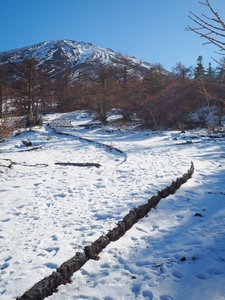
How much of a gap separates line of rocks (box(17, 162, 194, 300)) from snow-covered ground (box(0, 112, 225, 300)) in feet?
0.29

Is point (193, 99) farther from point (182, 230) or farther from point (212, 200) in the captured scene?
point (182, 230)

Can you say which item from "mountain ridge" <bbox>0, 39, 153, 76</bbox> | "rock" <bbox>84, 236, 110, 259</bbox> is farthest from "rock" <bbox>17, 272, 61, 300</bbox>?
"mountain ridge" <bbox>0, 39, 153, 76</bbox>

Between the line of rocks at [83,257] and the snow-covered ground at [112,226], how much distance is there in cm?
9

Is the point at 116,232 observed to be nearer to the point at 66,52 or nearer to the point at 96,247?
the point at 96,247

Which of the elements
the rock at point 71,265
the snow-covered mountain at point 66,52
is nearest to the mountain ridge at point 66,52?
the snow-covered mountain at point 66,52

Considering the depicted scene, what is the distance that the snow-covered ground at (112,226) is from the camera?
7.75 feet

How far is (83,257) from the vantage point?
9.18ft

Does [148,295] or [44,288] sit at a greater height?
[44,288]

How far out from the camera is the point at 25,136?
16.1 metres

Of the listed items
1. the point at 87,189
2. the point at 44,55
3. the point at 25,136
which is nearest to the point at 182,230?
the point at 87,189

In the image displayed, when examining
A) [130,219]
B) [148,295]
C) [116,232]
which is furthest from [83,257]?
[130,219]

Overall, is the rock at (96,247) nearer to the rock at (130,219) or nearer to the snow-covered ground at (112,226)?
the snow-covered ground at (112,226)

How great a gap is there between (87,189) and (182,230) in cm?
289

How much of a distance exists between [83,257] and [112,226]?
88 centimetres
